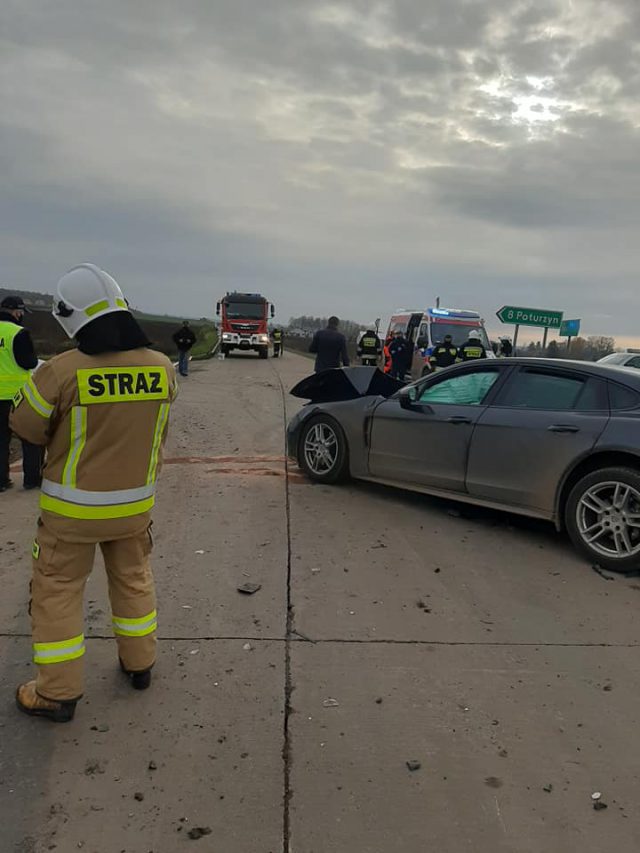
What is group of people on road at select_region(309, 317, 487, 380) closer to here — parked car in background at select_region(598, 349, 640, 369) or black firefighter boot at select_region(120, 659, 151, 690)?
parked car in background at select_region(598, 349, 640, 369)

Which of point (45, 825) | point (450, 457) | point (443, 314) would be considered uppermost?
point (443, 314)

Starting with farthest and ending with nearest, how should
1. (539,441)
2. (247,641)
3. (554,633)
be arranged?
(539,441)
(554,633)
(247,641)

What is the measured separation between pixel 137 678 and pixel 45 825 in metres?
0.83

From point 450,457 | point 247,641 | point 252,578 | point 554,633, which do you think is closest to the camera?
point 247,641

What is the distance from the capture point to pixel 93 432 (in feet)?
8.87

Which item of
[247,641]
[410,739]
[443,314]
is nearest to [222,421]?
[247,641]

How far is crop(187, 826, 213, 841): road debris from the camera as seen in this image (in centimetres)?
Answer: 219

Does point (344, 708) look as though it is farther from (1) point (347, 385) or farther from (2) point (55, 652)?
(1) point (347, 385)

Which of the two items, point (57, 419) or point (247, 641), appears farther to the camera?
point (247, 641)

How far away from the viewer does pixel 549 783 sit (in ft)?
8.25

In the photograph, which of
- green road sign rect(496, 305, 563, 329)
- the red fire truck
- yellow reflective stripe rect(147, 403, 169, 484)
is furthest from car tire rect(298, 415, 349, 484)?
the red fire truck

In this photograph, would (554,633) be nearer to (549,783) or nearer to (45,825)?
(549,783)

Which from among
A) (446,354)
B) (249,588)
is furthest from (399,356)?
(249,588)

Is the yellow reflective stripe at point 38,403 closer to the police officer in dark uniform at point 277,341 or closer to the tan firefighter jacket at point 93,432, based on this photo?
the tan firefighter jacket at point 93,432
